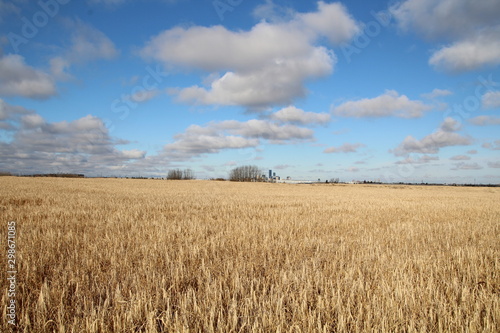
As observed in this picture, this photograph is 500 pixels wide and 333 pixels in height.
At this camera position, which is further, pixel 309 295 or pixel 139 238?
pixel 139 238

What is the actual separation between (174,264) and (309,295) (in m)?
2.54

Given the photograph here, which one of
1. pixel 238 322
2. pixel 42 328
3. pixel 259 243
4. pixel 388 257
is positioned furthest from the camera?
pixel 259 243

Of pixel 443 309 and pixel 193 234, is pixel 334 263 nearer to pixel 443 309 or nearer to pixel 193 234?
pixel 443 309

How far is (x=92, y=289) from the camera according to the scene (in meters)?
3.53

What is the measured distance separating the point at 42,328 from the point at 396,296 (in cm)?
407

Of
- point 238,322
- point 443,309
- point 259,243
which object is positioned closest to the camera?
point 238,322

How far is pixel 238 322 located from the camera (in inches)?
115

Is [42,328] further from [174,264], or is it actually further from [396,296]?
[396,296]

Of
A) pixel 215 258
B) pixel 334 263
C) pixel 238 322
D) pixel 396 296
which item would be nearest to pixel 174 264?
pixel 215 258

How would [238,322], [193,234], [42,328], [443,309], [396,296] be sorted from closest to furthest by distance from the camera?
[42,328]
[238,322]
[443,309]
[396,296]
[193,234]

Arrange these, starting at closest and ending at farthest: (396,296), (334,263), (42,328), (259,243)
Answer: (42,328) → (396,296) → (334,263) → (259,243)

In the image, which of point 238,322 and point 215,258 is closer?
point 238,322

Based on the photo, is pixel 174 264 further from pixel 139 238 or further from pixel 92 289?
pixel 139 238

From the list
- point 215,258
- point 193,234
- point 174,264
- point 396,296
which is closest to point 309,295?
point 396,296
